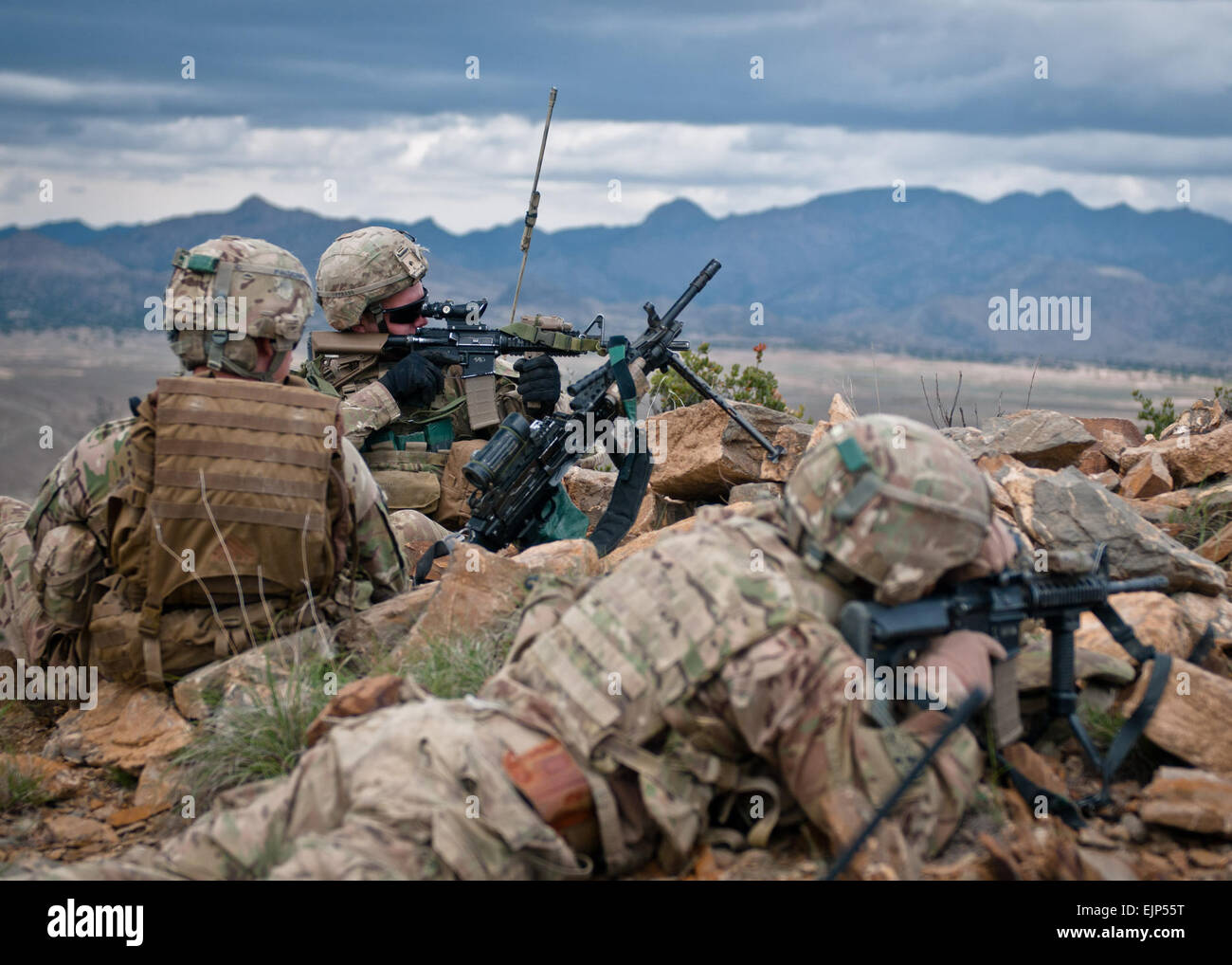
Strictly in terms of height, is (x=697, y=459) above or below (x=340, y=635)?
above

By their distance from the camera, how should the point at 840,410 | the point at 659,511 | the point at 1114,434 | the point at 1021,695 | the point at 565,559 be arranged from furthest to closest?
the point at 659,511
the point at 1114,434
the point at 840,410
the point at 565,559
the point at 1021,695

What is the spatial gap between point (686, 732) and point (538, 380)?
4.44 m

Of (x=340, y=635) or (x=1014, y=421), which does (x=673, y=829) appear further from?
(x=1014, y=421)

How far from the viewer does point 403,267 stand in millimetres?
7285

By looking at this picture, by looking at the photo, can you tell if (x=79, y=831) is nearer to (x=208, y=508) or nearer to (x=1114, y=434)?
(x=208, y=508)

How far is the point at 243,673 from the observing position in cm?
457

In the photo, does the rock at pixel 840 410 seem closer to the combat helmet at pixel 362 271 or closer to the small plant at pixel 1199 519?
the small plant at pixel 1199 519

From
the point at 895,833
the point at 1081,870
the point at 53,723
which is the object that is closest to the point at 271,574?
the point at 53,723

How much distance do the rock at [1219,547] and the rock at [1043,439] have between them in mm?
1201

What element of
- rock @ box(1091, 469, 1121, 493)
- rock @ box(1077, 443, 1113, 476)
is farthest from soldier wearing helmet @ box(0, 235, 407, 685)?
rock @ box(1077, 443, 1113, 476)

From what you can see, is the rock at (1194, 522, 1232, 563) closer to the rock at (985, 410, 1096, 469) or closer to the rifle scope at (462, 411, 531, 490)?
the rock at (985, 410, 1096, 469)

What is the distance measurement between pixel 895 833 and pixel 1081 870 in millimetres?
623
